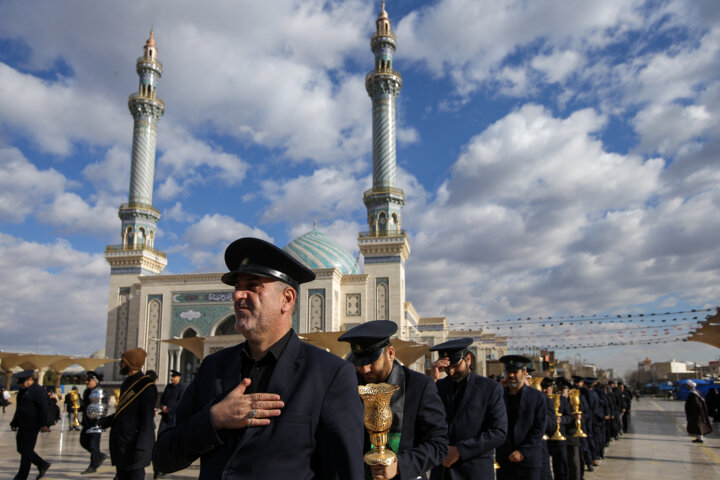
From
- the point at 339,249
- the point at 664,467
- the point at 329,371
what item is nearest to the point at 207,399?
the point at 329,371

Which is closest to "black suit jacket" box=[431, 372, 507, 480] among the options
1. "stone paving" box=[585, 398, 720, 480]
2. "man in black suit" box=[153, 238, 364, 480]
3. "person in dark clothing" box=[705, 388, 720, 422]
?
"man in black suit" box=[153, 238, 364, 480]

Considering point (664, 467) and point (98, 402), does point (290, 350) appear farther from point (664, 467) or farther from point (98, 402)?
point (664, 467)

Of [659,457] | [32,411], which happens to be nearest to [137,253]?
[32,411]

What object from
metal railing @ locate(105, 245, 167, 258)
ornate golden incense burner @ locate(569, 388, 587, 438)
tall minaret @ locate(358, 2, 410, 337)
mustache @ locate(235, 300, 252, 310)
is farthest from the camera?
metal railing @ locate(105, 245, 167, 258)

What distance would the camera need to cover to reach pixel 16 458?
26.3 ft

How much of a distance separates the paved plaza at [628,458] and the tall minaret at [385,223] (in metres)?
13.2

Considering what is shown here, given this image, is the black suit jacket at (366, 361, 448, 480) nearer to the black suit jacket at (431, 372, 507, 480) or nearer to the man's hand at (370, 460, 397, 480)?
the man's hand at (370, 460, 397, 480)

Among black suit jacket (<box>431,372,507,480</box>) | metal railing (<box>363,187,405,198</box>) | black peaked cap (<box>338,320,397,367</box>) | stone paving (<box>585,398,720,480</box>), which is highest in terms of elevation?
metal railing (<box>363,187,405,198</box>)

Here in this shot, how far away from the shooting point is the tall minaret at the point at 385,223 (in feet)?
81.6

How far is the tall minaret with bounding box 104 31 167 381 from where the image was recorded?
86.9 feet

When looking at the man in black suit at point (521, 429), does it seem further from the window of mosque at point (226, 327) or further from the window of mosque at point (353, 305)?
the window of mosque at point (226, 327)

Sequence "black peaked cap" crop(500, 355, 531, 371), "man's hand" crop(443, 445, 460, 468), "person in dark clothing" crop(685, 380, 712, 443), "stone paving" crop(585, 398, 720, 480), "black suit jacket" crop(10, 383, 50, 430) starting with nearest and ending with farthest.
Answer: "man's hand" crop(443, 445, 460, 468)
"black peaked cap" crop(500, 355, 531, 371)
"black suit jacket" crop(10, 383, 50, 430)
"stone paving" crop(585, 398, 720, 480)
"person in dark clothing" crop(685, 380, 712, 443)

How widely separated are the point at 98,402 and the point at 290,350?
4150 mm

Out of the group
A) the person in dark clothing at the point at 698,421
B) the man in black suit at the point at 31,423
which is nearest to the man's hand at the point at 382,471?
the man in black suit at the point at 31,423
